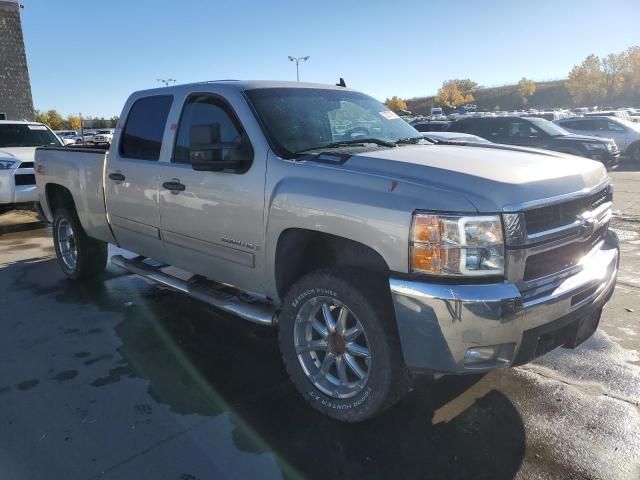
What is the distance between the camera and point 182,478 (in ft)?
8.80

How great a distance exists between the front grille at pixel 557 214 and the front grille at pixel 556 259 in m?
0.14

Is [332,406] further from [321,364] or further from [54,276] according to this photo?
[54,276]

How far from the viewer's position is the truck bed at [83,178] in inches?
205

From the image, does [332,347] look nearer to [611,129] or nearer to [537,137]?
[537,137]

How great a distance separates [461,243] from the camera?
2580 mm

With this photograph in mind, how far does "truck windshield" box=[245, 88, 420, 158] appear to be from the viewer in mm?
3629

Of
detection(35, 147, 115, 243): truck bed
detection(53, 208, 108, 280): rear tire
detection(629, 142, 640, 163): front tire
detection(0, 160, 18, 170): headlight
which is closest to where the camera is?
detection(35, 147, 115, 243): truck bed

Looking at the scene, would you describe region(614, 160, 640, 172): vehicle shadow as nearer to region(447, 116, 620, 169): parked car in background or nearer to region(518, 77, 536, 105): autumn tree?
region(447, 116, 620, 169): parked car in background

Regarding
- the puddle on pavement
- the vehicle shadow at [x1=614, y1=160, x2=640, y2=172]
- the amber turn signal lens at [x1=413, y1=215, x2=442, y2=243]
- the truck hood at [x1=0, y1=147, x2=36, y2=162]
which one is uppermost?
the truck hood at [x1=0, y1=147, x2=36, y2=162]

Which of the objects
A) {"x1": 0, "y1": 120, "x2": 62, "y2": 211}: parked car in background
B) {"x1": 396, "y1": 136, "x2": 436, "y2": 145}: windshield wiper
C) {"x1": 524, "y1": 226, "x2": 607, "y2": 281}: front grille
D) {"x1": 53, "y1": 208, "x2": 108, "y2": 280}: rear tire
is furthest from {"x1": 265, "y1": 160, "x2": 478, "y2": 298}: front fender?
{"x1": 0, "y1": 120, "x2": 62, "y2": 211}: parked car in background

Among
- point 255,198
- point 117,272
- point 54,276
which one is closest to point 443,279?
point 255,198

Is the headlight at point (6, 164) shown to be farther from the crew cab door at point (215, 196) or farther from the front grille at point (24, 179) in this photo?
the crew cab door at point (215, 196)

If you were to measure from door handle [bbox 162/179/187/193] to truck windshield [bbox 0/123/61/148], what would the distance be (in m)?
8.14

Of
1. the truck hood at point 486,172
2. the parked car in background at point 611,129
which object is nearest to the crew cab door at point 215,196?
the truck hood at point 486,172
